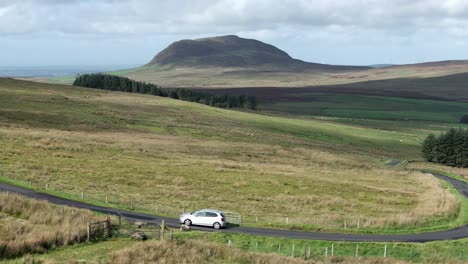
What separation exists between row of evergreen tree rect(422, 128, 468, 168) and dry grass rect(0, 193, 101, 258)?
3601 inches

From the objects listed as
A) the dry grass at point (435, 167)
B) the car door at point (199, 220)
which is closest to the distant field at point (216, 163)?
the car door at point (199, 220)

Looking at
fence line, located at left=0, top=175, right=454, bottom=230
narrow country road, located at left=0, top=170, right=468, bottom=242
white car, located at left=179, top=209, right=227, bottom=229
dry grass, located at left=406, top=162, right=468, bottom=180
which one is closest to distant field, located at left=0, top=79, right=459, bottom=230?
fence line, located at left=0, top=175, right=454, bottom=230

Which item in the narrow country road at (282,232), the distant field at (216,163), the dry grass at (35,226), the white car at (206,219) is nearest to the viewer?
the dry grass at (35,226)

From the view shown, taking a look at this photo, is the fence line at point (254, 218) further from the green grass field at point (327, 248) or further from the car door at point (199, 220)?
the green grass field at point (327, 248)

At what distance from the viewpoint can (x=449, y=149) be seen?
107 m

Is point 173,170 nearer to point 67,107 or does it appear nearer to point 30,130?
point 30,130

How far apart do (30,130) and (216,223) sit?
5421 centimetres

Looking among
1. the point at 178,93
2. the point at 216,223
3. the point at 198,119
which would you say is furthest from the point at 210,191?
the point at 178,93

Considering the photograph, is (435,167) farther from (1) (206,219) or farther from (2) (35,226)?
(2) (35,226)

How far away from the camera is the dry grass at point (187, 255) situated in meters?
23.0

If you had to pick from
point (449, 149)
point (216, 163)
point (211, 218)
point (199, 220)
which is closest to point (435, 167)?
point (449, 149)

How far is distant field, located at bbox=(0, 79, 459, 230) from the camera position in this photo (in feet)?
153

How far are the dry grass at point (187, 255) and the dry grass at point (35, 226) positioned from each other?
3.43m

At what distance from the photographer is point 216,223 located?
35.2 meters
